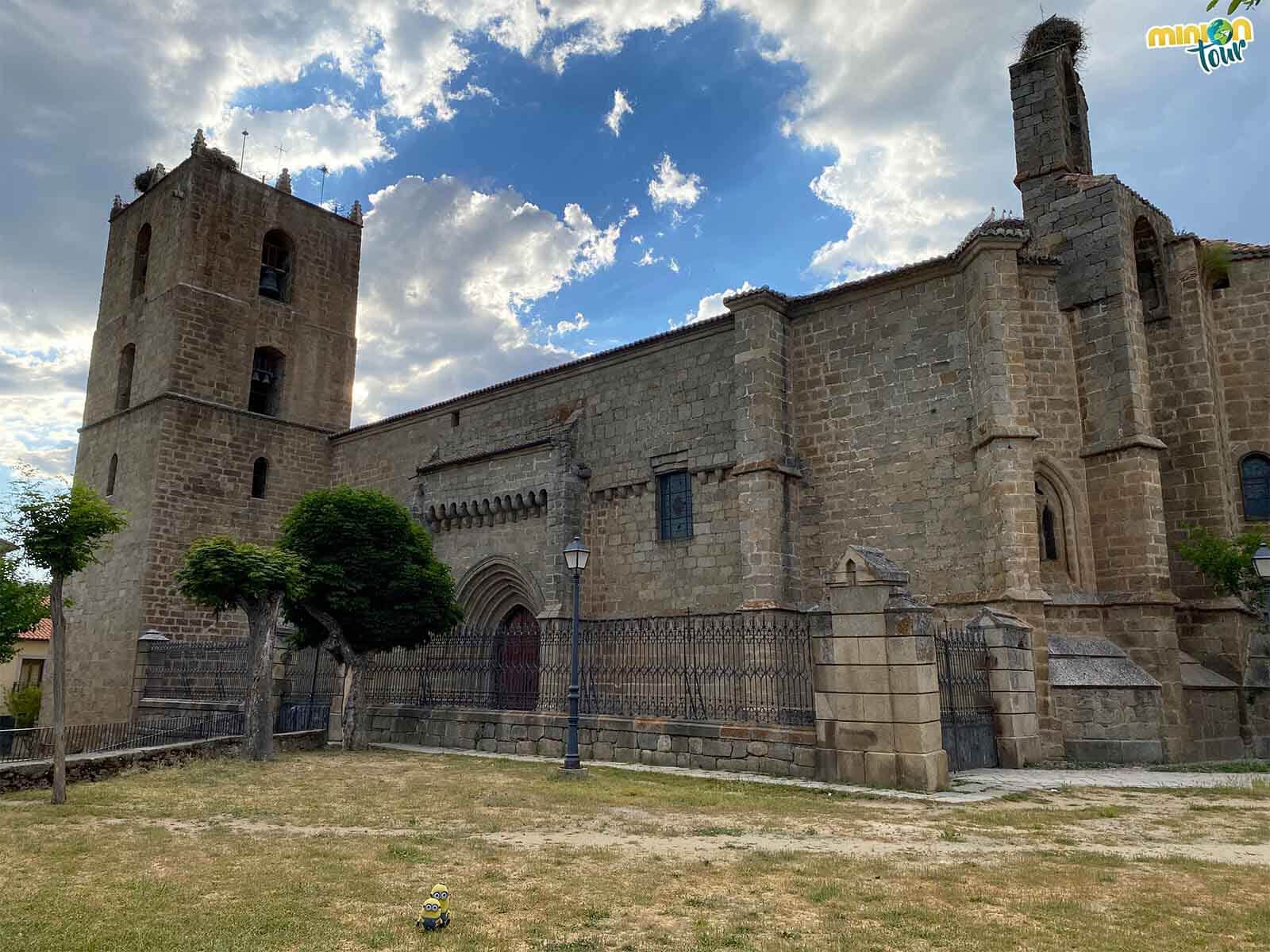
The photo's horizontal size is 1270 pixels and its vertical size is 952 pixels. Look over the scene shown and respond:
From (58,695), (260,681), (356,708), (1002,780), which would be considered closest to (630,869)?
(1002,780)

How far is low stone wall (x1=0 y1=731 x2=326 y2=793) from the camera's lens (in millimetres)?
10430

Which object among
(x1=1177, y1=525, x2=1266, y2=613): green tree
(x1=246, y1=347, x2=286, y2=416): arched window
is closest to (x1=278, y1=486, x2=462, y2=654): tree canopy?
(x1=246, y1=347, x2=286, y2=416): arched window

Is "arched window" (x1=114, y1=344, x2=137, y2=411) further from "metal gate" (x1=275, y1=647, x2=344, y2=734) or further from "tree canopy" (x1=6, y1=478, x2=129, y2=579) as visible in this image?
"tree canopy" (x1=6, y1=478, x2=129, y2=579)

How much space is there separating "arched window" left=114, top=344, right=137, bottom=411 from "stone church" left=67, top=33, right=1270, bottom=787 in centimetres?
426

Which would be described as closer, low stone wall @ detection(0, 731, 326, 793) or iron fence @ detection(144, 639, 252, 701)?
low stone wall @ detection(0, 731, 326, 793)

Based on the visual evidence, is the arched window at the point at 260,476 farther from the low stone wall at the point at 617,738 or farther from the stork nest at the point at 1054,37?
the stork nest at the point at 1054,37

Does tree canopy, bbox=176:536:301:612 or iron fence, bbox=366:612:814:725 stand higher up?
tree canopy, bbox=176:536:301:612

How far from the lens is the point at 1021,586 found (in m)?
13.9

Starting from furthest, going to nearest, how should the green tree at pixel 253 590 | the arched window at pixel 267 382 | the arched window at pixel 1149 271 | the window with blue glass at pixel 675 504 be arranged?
1. the arched window at pixel 267 382
2. the window with blue glass at pixel 675 504
3. the arched window at pixel 1149 271
4. the green tree at pixel 253 590

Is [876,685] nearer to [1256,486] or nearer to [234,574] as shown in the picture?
[234,574]

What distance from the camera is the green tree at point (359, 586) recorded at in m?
15.7

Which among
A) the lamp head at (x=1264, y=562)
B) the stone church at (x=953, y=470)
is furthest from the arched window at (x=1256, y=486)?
the lamp head at (x=1264, y=562)

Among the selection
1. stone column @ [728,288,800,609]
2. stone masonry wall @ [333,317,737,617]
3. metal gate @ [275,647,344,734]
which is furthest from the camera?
stone masonry wall @ [333,317,737,617]

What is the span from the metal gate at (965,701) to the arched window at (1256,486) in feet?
24.5
